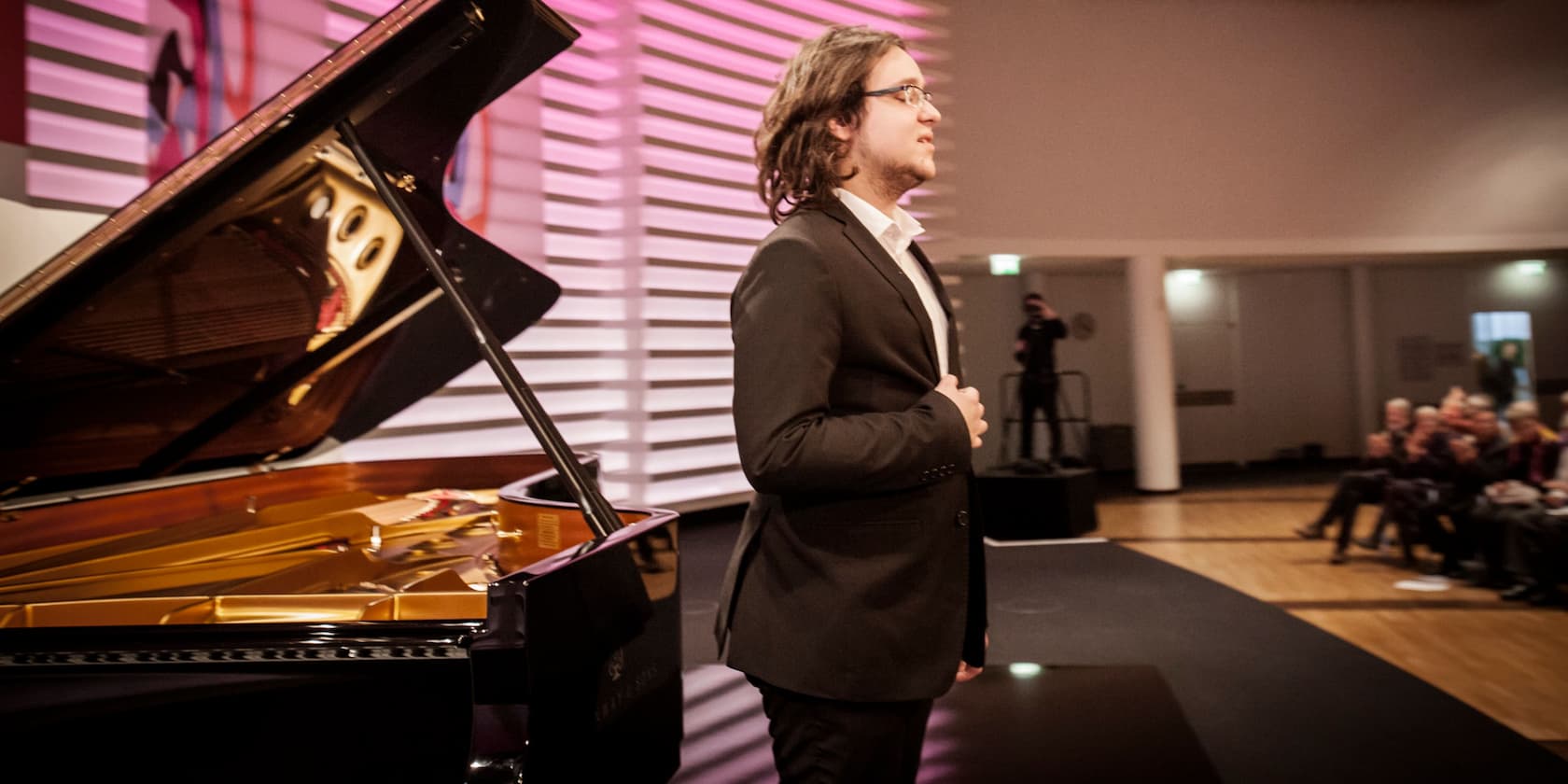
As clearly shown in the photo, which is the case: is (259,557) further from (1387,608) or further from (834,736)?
(1387,608)

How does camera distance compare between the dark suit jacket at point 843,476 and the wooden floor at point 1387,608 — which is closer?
the dark suit jacket at point 843,476

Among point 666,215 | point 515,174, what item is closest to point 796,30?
point 666,215

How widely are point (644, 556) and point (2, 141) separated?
9.29 ft

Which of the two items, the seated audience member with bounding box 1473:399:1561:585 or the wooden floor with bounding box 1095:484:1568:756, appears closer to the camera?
the wooden floor with bounding box 1095:484:1568:756

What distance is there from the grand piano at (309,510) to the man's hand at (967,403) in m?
0.53

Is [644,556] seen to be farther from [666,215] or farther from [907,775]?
[666,215]

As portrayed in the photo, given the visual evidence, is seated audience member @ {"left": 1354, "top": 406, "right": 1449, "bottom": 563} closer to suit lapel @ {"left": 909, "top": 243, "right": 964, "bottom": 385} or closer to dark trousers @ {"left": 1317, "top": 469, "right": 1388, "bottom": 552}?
dark trousers @ {"left": 1317, "top": 469, "right": 1388, "bottom": 552}

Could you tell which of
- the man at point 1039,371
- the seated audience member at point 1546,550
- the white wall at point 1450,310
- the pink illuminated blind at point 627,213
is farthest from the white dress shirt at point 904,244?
the white wall at point 1450,310

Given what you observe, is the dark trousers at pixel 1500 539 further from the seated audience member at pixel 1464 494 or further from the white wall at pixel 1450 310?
the white wall at pixel 1450 310

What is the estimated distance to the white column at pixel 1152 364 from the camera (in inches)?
329

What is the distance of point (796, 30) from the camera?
6.48 metres

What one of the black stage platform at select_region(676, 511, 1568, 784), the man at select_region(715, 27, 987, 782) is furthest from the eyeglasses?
the black stage platform at select_region(676, 511, 1568, 784)

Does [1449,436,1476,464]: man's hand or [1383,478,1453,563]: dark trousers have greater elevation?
[1449,436,1476,464]: man's hand

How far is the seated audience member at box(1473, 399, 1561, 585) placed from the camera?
15.3 ft
